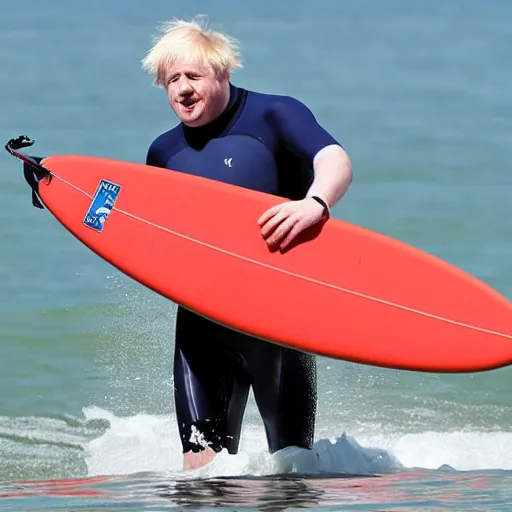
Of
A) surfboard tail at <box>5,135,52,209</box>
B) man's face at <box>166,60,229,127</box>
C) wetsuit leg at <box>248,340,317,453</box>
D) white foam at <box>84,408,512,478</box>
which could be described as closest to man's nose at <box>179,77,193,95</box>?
man's face at <box>166,60,229,127</box>

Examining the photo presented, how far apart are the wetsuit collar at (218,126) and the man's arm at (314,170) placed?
0.45ft

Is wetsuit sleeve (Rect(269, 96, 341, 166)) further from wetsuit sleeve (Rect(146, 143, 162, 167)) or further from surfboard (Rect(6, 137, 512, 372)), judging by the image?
wetsuit sleeve (Rect(146, 143, 162, 167))

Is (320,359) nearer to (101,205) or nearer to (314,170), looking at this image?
(101,205)

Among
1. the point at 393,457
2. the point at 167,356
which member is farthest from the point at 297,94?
the point at 393,457

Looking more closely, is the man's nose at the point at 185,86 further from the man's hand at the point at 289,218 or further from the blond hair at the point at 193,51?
the man's hand at the point at 289,218

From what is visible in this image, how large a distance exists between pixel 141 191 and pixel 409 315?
3.16 ft

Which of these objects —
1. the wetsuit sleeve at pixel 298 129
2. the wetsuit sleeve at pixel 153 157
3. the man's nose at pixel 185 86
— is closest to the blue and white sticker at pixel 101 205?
the wetsuit sleeve at pixel 153 157

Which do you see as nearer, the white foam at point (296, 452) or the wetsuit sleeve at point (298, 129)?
the wetsuit sleeve at point (298, 129)

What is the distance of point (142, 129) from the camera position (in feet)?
46.7

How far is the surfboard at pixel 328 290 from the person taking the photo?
15.8ft

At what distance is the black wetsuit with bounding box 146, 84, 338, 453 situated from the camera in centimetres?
484

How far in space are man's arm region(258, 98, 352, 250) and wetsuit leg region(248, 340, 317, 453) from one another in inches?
15.9

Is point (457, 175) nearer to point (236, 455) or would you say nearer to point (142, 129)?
point (142, 129)

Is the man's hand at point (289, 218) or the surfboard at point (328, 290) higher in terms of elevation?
the man's hand at point (289, 218)
